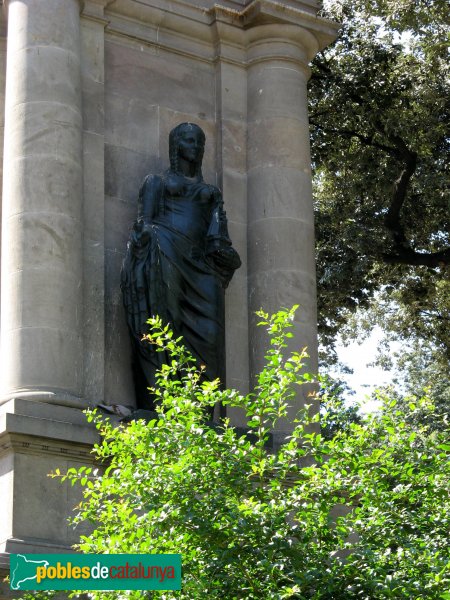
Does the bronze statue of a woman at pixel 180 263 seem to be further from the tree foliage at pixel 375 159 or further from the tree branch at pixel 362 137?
the tree branch at pixel 362 137

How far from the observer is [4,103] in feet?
64.0

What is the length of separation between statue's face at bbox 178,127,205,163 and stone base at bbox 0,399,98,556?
420cm

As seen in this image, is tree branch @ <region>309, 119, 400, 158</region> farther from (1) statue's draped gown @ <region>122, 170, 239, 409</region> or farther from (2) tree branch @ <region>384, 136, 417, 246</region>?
(1) statue's draped gown @ <region>122, 170, 239, 409</region>

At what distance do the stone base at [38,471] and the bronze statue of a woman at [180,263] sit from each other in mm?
1603

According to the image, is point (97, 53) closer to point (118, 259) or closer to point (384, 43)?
point (118, 259)

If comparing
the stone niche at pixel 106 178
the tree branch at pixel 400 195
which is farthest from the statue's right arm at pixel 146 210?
the tree branch at pixel 400 195

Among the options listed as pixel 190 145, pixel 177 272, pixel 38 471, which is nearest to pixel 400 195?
pixel 190 145

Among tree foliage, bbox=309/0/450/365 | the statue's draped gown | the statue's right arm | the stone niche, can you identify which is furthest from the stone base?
tree foliage, bbox=309/0/450/365

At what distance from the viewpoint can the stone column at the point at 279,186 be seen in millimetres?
19984

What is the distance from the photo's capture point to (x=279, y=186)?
67.1 feet

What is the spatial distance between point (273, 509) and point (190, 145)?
7926mm

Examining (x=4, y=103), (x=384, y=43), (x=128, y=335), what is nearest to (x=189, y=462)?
(x=128, y=335)

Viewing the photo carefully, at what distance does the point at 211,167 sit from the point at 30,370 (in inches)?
183

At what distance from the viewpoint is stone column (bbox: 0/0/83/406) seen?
57.4 ft
